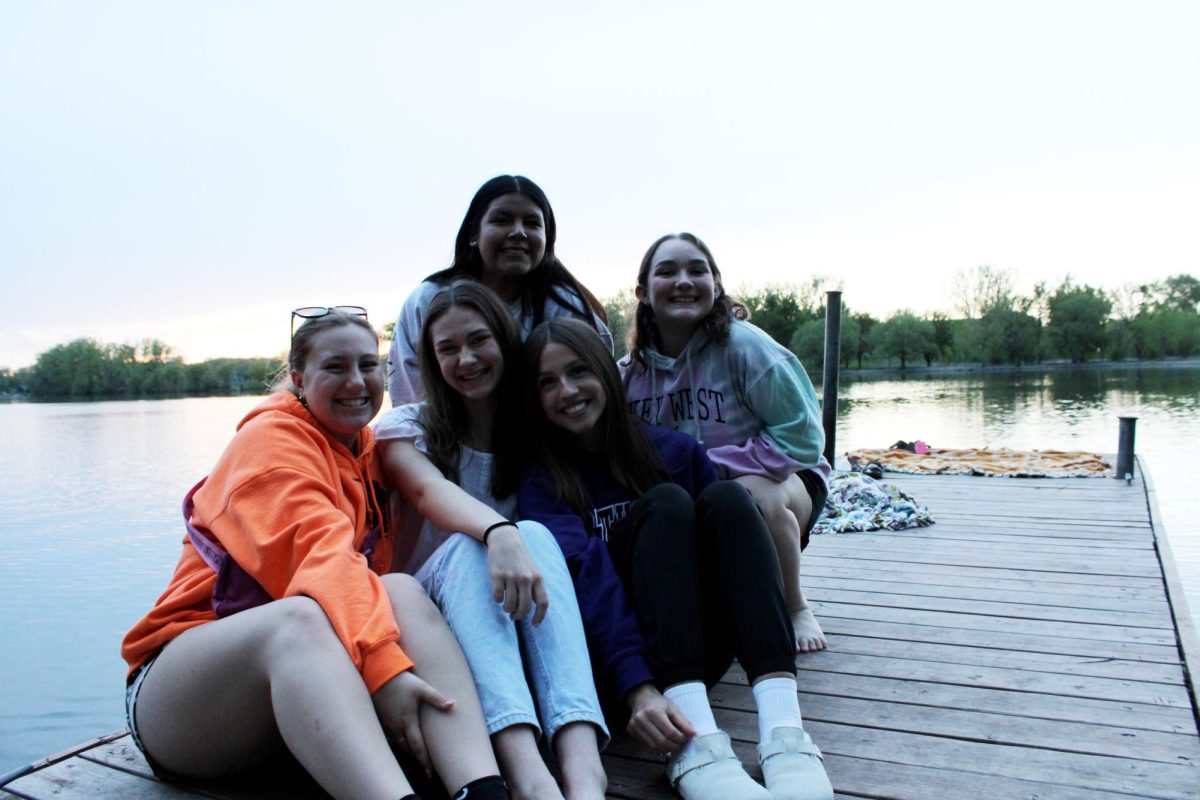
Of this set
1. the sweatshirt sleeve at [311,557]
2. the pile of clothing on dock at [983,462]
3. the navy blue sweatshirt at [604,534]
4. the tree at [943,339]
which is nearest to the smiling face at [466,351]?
the navy blue sweatshirt at [604,534]

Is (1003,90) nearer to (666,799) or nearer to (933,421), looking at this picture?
(933,421)

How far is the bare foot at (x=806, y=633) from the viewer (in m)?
A: 2.57

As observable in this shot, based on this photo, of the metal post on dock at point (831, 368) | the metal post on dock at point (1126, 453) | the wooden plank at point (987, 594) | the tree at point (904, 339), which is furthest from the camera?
the tree at point (904, 339)

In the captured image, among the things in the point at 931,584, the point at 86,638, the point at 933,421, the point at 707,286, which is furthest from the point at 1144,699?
the point at 933,421

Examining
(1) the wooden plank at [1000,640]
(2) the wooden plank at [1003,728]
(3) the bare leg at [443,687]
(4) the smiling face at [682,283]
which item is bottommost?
(1) the wooden plank at [1000,640]

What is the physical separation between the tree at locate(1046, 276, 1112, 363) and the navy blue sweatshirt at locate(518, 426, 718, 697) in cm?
5357

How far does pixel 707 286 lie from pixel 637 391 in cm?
43

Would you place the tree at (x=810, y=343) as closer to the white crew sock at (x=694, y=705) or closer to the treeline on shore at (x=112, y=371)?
the treeline on shore at (x=112, y=371)

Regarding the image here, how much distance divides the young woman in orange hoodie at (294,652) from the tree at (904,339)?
55182 mm

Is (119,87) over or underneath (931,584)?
over

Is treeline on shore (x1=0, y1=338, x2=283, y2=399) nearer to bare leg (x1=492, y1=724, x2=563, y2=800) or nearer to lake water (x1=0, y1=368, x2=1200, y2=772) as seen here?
lake water (x1=0, y1=368, x2=1200, y2=772)

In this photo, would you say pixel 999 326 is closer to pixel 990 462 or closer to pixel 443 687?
pixel 990 462

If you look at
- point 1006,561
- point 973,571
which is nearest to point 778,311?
point 1006,561

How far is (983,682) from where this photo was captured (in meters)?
2.25
